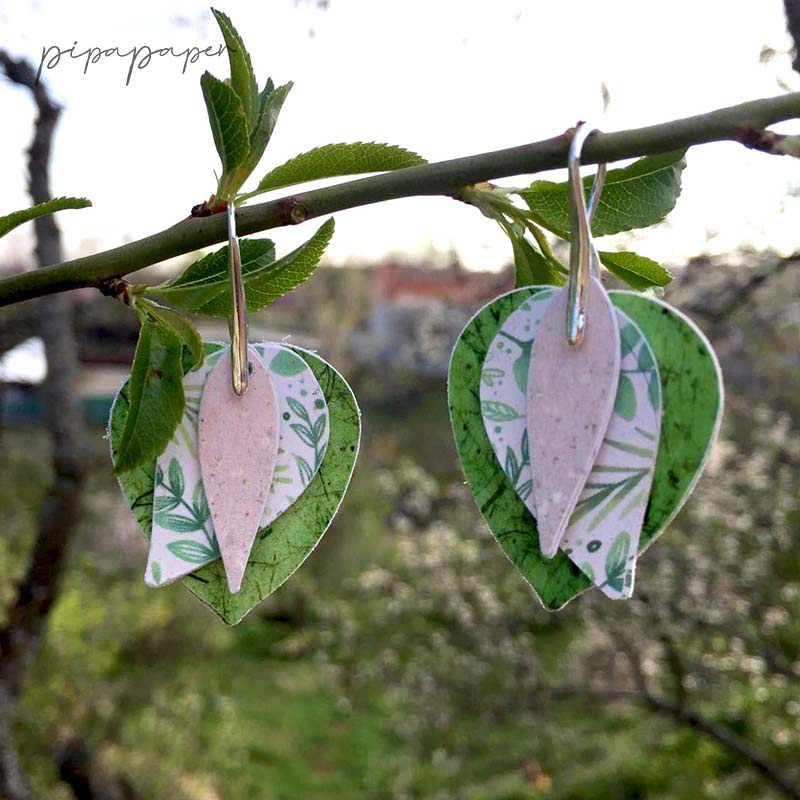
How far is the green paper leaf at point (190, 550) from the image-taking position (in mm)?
582

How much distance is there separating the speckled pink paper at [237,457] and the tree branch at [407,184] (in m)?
0.09

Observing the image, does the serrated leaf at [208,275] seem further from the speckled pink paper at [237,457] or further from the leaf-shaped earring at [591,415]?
the leaf-shaped earring at [591,415]

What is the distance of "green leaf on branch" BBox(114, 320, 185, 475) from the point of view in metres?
0.55

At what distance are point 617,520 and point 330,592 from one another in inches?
314

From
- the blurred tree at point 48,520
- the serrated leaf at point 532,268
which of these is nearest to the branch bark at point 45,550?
the blurred tree at point 48,520

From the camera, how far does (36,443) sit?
8094 mm

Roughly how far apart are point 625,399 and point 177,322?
0.27 meters

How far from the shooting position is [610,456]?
1.64 feet

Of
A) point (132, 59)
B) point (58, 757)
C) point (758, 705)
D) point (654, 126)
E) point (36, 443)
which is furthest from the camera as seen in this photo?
point (36, 443)

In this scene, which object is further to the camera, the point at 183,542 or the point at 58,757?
the point at 58,757

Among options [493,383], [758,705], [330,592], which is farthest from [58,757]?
[330,592]

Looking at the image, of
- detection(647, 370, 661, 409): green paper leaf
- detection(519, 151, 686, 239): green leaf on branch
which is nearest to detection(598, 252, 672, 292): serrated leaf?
detection(519, 151, 686, 239): green leaf on branch

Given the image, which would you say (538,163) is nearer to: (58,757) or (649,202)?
(649,202)

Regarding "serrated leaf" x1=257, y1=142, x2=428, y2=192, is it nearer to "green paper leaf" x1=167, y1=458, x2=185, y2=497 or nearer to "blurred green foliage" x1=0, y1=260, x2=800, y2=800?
"green paper leaf" x1=167, y1=458, x2=185, y2=497
